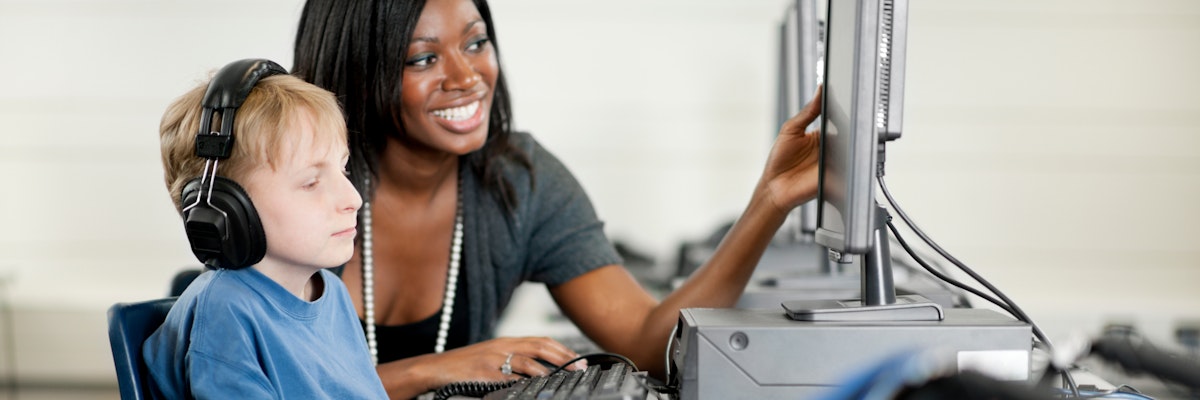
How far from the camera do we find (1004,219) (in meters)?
3.31

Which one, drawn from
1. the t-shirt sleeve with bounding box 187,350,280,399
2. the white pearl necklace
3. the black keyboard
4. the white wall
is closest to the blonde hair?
the t-shirt sleeve with bounding box 187,350,280,399

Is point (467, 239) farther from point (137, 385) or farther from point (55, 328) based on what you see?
point (55, 328)

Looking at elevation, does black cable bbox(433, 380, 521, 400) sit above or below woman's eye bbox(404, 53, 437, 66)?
below

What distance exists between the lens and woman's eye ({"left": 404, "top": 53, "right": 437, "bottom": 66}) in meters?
1.35

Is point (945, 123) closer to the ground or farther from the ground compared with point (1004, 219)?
farther from the ground

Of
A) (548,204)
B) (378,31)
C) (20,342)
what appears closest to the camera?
(378,31)

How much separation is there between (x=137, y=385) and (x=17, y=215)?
2924 mm

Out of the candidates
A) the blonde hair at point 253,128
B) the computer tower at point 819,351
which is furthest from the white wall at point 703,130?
the computer tower at point 819,351

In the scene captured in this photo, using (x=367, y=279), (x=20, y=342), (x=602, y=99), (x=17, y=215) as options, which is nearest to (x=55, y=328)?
(x=20, y=342)

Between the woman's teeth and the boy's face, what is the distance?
47 centimetres

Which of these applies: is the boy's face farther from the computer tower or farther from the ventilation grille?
the ventilation grille

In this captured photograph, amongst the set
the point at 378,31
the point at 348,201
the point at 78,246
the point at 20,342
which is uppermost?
the point at 378,31

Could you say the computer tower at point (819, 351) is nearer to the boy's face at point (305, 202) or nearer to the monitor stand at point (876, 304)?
the monitor stand at point (876, 304)

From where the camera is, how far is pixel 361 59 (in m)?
1.33
